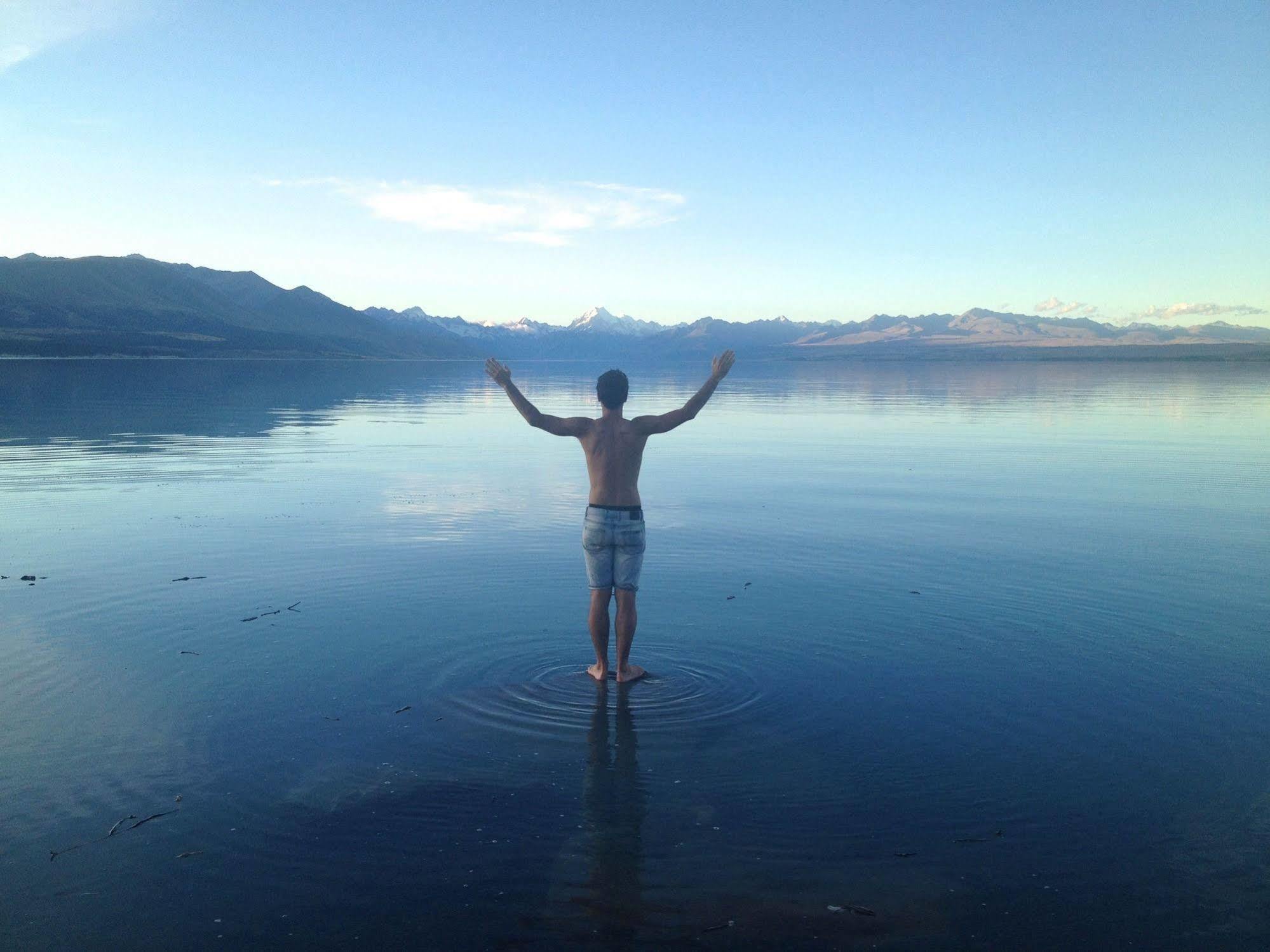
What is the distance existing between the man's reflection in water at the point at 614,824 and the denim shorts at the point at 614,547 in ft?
3.50

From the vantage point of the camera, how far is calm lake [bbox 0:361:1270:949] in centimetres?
498

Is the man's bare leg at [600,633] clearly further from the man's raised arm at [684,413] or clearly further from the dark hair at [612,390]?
the dark hair at [612,390]

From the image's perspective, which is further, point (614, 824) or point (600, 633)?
point (600, 633)

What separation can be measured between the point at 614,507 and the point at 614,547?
0.33m

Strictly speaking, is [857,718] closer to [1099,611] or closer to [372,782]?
[372,782]

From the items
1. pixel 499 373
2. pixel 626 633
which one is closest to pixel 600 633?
pixel 626 633

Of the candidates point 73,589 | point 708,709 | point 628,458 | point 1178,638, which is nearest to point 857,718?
point 708,709

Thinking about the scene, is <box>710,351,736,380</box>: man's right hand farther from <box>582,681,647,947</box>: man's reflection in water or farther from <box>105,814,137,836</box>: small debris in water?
<box>105,814,137,836</box>: small debris in water

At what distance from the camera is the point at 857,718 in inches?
294

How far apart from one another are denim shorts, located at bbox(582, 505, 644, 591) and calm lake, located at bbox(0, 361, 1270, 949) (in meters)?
0.85

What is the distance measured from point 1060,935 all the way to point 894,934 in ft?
2.56

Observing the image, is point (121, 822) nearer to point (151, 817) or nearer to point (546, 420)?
point (151, 817)

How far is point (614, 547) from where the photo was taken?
328 inches

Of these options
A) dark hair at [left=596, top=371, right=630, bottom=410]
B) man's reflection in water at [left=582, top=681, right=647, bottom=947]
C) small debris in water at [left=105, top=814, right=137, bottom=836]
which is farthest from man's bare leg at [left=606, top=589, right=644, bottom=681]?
small debris in water at [left=105, top=814, right=137, bottom=836]
